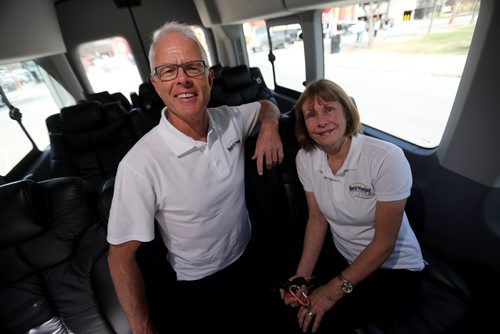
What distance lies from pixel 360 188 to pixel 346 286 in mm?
435

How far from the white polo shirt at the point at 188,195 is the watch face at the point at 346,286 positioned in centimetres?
52

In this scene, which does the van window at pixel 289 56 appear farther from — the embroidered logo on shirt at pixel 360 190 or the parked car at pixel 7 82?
the parked car at pixel 7 82

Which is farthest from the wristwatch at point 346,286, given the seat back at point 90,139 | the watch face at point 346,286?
the seat back at point 90,139

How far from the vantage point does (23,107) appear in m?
3.25

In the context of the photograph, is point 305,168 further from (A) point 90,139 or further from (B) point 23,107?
(B) point 23,107

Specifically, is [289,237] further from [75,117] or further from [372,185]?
[75,117]

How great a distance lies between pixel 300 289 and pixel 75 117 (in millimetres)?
2849

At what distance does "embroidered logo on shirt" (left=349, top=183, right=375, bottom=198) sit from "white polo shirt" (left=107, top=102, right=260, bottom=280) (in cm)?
50

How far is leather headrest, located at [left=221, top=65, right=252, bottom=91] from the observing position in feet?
12.4

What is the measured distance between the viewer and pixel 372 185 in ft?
3.31

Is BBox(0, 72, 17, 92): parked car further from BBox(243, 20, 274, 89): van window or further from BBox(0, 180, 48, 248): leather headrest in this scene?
BBox(243, 20, 274, 89): van window

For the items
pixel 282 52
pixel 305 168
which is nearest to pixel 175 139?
pixel 305 168

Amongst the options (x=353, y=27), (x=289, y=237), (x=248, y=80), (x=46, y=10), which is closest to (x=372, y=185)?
(x=289, y=237)

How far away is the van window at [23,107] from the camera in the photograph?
112 inches
